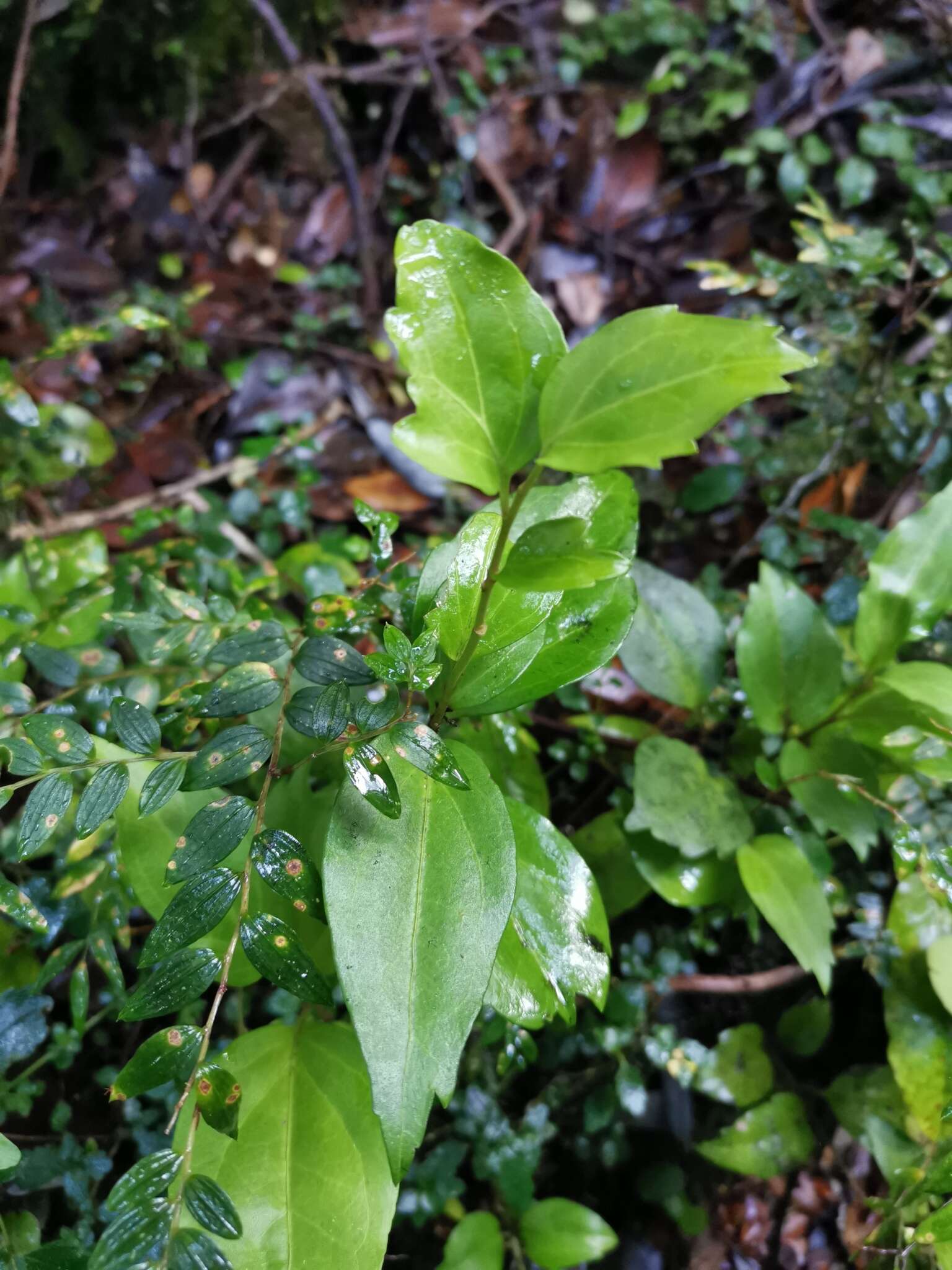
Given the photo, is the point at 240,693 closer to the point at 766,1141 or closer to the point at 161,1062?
the point at 161,1062

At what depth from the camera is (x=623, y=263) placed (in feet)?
6.55

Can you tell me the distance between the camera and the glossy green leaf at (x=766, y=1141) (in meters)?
1.05

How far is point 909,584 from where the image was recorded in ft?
3.33

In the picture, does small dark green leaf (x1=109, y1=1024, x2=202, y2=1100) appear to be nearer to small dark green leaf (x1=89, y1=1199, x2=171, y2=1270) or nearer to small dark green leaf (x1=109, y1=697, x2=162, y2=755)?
small dark green leaf (x1=89, y1=1199, x2=171, y2=1270)

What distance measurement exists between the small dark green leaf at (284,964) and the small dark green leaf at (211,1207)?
133mm

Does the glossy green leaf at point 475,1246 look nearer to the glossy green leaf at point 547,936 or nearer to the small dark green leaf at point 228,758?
the glossy green leaf at point 547,936

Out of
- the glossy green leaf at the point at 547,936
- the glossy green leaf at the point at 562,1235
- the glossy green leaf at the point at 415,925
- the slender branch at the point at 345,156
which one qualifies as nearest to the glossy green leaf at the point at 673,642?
the glossy green leaf at the point at 547,936

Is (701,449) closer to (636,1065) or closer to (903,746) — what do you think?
(903,746)

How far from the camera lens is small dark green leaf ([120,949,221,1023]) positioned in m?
0.59

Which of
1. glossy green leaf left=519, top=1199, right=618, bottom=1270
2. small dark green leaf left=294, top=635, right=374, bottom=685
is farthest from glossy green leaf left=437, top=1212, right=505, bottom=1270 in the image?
small dark green leaf left=294, top=635, right=374, bottom=685

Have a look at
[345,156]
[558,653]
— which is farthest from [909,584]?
[345,156]

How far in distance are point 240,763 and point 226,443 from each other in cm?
131

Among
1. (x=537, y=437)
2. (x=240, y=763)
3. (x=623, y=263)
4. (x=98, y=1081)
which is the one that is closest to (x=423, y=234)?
(x=537, y=437)

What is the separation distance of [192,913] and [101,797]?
14 cm
